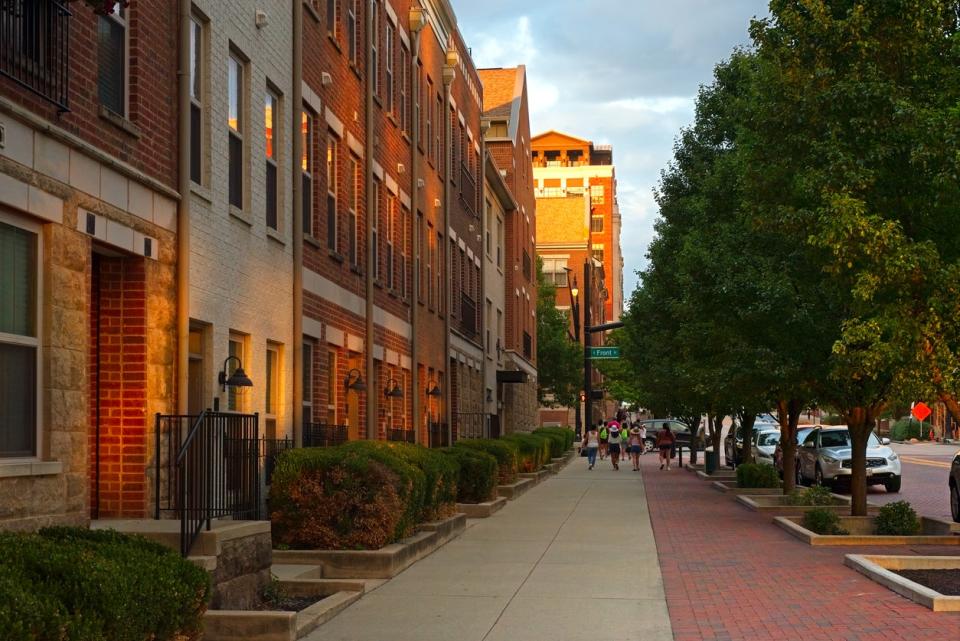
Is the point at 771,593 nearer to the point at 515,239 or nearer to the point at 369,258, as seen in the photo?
the point at 369,258

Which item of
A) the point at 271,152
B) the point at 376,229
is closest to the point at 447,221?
the point at 376,229

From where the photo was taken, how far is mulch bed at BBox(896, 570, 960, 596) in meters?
12.2

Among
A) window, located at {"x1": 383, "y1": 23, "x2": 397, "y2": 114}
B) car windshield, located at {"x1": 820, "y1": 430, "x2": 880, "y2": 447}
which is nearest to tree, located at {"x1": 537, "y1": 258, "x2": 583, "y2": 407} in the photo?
car windshield, located at {"x1": 820, "y1": 430, "x2": 880, "y2": 447}

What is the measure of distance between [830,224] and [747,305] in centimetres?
705

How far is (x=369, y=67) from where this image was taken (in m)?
21.7

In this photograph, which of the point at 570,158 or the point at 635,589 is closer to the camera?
the point at 635,589

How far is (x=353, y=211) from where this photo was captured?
69.2 feet

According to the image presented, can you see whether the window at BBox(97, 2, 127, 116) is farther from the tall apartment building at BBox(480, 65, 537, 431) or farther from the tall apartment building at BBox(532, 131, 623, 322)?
the tall apartment building at BBox(532, 131, 623, 322)

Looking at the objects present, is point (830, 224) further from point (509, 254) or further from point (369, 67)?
point (509, 254)

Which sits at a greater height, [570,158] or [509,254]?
[570,158]

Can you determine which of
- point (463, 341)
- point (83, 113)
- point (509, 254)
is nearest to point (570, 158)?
point (509, 254)

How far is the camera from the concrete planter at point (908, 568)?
1106cm

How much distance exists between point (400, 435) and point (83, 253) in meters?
14.1

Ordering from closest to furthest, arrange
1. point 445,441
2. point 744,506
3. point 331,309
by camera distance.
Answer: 1. point 331,309
2. point 744,506
3. point 445,441
